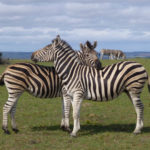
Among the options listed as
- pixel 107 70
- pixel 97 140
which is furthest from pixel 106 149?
pixel 107 70

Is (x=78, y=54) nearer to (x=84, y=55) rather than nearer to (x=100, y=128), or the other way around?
(x=84, y=55)

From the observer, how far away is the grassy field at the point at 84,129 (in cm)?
859

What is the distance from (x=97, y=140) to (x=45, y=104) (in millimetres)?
7080

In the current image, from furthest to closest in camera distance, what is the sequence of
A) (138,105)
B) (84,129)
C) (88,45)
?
(84,129), (88,45), (138,105)

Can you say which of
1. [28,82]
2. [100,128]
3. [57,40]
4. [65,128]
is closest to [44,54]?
[57,40]

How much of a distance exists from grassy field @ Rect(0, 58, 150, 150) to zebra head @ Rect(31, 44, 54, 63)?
2.28 metres

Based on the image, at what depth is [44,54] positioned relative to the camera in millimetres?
10078

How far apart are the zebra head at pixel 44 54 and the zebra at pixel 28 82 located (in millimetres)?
45

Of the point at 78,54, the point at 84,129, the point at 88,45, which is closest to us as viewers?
the point at 88,45

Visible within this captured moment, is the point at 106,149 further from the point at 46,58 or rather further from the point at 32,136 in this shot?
the point at 46,58

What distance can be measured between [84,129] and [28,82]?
2.53 meters

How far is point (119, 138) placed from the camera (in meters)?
9.32

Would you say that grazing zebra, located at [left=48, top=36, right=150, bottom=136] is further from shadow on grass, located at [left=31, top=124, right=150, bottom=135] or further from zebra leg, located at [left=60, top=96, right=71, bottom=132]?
shadow on grass, located at [left=31, top=124, right=150, bottom=135]

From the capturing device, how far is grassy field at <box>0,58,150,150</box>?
8.59 metres
